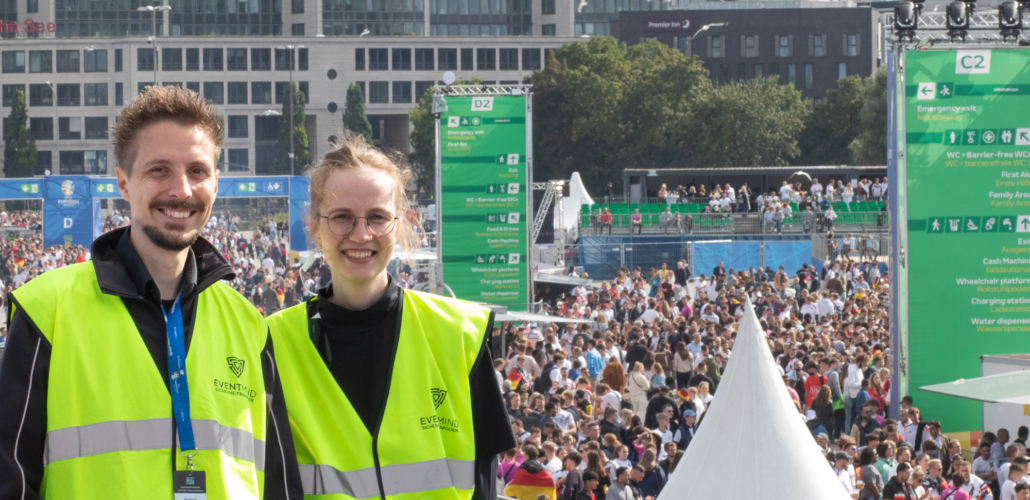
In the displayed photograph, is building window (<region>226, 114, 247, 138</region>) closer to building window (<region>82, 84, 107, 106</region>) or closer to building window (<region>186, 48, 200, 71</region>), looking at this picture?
building window (<region>186, 48, 200, 71</region>)

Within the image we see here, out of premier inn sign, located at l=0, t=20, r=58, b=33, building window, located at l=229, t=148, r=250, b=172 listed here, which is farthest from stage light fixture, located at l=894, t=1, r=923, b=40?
premier inn sign, located at l=0, t=20, r=58, b=33

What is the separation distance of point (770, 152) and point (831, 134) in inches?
321

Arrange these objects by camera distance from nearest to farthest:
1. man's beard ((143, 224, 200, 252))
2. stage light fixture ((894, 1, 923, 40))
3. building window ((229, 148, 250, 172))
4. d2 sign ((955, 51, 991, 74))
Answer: man's beard ((143, 224, 200, 252)), d2 sign ((955, 51, 991, 74)), stage light fixture ((894, 1, 923, 40)), building window ((229, 148, 250, 172))

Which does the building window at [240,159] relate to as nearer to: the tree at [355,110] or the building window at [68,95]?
the tree at [355,110]

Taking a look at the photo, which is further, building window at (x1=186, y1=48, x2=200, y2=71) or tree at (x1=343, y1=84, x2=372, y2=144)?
building window at (x1=186, y1=48, x2=200, y2=71)

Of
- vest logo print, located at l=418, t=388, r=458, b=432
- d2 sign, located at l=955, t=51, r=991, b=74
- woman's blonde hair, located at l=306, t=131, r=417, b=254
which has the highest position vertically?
d2 sign, located at l=955, t=51, r=991, b=74

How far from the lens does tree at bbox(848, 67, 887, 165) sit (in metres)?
56.8

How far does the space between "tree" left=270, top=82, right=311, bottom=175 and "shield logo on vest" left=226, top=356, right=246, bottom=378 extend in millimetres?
77177

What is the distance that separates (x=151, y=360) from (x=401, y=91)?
291 ft

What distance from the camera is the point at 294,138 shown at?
79375 millimetres

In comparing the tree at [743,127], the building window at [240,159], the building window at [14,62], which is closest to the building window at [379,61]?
the building window at [240,159]

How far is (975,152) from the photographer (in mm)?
14109

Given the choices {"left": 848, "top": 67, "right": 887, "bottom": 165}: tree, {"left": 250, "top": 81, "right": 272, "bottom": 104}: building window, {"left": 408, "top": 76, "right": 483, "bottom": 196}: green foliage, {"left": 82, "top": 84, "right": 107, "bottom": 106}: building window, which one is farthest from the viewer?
{"left": 82, "top": 84, "right": 107, "bottom": 106}: building window

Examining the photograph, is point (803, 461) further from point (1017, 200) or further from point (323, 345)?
point (1017, 200)
